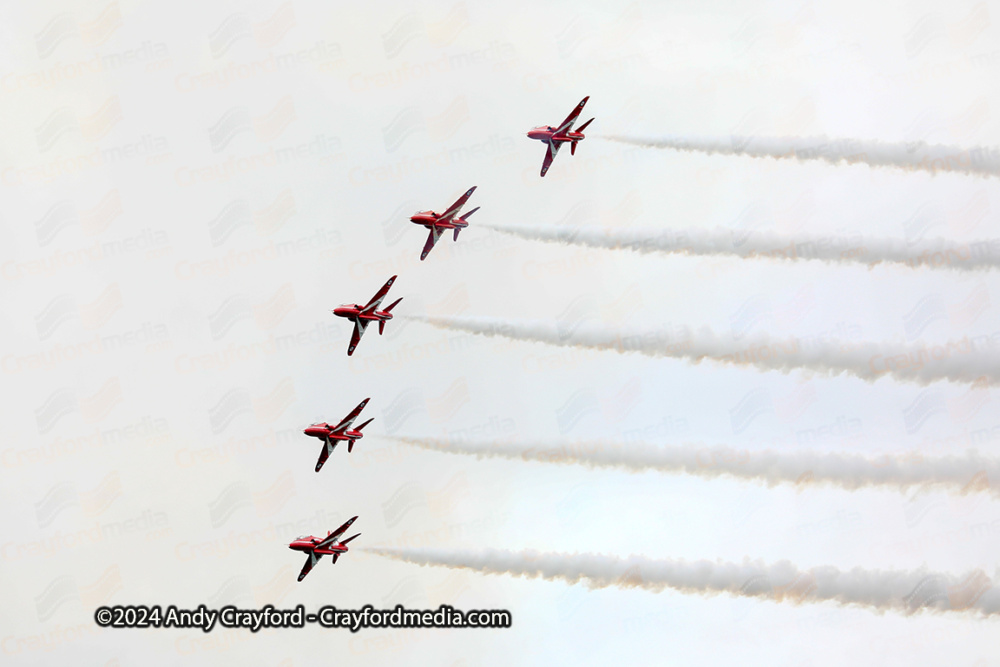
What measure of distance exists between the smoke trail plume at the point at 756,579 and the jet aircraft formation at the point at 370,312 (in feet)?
33.8

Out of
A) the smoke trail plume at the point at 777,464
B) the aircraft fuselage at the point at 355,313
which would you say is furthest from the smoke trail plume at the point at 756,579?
the aircraft fuselage at the point at 355,313

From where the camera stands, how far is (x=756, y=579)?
67.1 m

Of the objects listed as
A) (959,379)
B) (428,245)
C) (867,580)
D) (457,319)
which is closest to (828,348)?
(959,379)

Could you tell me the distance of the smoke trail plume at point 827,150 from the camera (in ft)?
237

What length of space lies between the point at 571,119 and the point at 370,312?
20131mm

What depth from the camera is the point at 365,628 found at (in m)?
81.9

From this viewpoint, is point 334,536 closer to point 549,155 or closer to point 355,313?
point 355,313

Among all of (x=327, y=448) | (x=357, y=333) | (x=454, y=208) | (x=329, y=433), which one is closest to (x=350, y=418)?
(x=329, y=433)

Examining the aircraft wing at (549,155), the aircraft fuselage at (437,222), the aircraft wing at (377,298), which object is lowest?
the aircraft wing at (377,298)

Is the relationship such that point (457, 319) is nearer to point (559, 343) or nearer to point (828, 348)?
point (559, 343)

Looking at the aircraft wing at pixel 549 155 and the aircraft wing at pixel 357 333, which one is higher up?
the aircraft wing at pixel 549 155

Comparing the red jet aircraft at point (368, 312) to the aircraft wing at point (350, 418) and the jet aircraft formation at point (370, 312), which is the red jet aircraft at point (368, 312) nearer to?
the jet aircraft formation at point (370, 312)

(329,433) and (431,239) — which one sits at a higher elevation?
(431,239)

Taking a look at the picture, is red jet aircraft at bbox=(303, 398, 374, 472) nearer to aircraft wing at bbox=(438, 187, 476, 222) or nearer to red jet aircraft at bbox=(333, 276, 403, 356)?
red jet aircraft at bbox=(333, 276, 403, 356)
